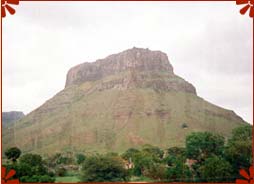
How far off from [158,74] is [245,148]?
7981 centimetres

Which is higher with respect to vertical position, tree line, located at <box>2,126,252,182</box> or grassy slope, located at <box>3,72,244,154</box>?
grassy slope, located at <box>3,72,244,154</box>

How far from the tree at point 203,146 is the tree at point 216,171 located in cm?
270

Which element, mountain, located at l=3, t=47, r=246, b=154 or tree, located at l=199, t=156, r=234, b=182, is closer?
tree, located at l=199, t=156, r=234, b=182

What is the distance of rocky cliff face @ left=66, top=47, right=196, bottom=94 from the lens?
92800mm

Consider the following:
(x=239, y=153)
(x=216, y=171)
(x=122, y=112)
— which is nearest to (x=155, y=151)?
(x=239, y=153)

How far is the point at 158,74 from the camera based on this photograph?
10056 cm

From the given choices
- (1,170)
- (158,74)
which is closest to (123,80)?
(158,74)

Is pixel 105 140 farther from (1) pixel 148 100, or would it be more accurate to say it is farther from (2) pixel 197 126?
(1) pixel 148 100

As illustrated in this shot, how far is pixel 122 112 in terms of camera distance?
80688 millimetres

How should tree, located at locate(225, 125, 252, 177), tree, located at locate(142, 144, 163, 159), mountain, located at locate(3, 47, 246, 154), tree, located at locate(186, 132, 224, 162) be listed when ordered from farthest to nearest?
1. mountain, located at locate(3, 47, 246, 154)
2. tree, located at locate(142, 144, 163, 159)
3. tree, located at locate(186, 132, 224, 162)
4. tree, located at locate(225, 125, 252, 177)

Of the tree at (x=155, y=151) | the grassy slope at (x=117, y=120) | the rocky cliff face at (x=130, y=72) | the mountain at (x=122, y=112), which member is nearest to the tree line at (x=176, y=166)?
the tree at (x=155, y=151)

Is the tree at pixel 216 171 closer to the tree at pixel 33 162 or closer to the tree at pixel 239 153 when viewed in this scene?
the tree at pixel 239 153

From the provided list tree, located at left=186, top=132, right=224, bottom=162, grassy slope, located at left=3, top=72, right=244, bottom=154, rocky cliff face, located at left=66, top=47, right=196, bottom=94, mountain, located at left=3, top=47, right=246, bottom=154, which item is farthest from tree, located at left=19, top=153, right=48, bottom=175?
rocky cliff face, located at left=66, top=47, right=196, bottom=94

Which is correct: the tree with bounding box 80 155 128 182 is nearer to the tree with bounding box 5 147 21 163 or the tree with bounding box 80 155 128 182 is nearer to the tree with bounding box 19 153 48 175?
the tree with bounding box 19 153 48 175
